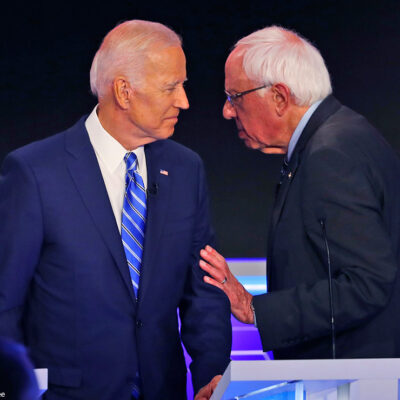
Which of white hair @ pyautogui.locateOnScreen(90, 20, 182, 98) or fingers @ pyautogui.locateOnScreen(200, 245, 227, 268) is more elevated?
white hair @ pyautogui.locateOnScreen(90, 20, 182, 98)

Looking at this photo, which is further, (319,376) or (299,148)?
(299,148)

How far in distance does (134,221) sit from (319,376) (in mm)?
876

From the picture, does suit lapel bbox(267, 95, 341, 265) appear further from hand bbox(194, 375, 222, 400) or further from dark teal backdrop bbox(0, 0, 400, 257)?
dark teal backdrop bbox(0, 0, 400, 257)

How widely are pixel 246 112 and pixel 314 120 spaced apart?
10.9 inches

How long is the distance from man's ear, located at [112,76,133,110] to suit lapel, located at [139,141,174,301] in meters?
0.17

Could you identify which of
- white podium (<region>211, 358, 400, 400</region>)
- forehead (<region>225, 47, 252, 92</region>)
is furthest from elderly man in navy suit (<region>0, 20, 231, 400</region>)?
white podium (<region>211, 358, 400, 400</region>)

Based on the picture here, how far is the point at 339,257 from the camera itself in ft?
6.88

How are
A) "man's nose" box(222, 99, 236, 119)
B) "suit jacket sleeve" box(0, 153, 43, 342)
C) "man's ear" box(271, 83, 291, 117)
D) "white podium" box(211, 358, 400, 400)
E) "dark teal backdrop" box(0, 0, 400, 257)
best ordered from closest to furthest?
1. "white podium" box(211, 358, 400, 400)
2. "suit jacket sleeve" box(0, 153, 43, 342)
3. "man's ear" box(271, 83, 291, 117)
4. "man's nose" box(222, 99, 236, 119)
5. "dark teal backdrop" box(0, 0, 400, 257)

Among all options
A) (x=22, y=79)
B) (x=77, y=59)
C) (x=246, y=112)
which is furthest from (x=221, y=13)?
(x=246, y=112)

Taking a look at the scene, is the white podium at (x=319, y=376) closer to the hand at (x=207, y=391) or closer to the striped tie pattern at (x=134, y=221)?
the hand at (x=207, y=391)

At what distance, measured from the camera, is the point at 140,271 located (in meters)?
2.16

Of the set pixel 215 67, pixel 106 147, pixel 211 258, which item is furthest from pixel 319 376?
pixel 215 67

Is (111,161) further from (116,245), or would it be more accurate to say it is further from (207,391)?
(207,391)

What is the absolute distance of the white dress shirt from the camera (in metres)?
2.21
